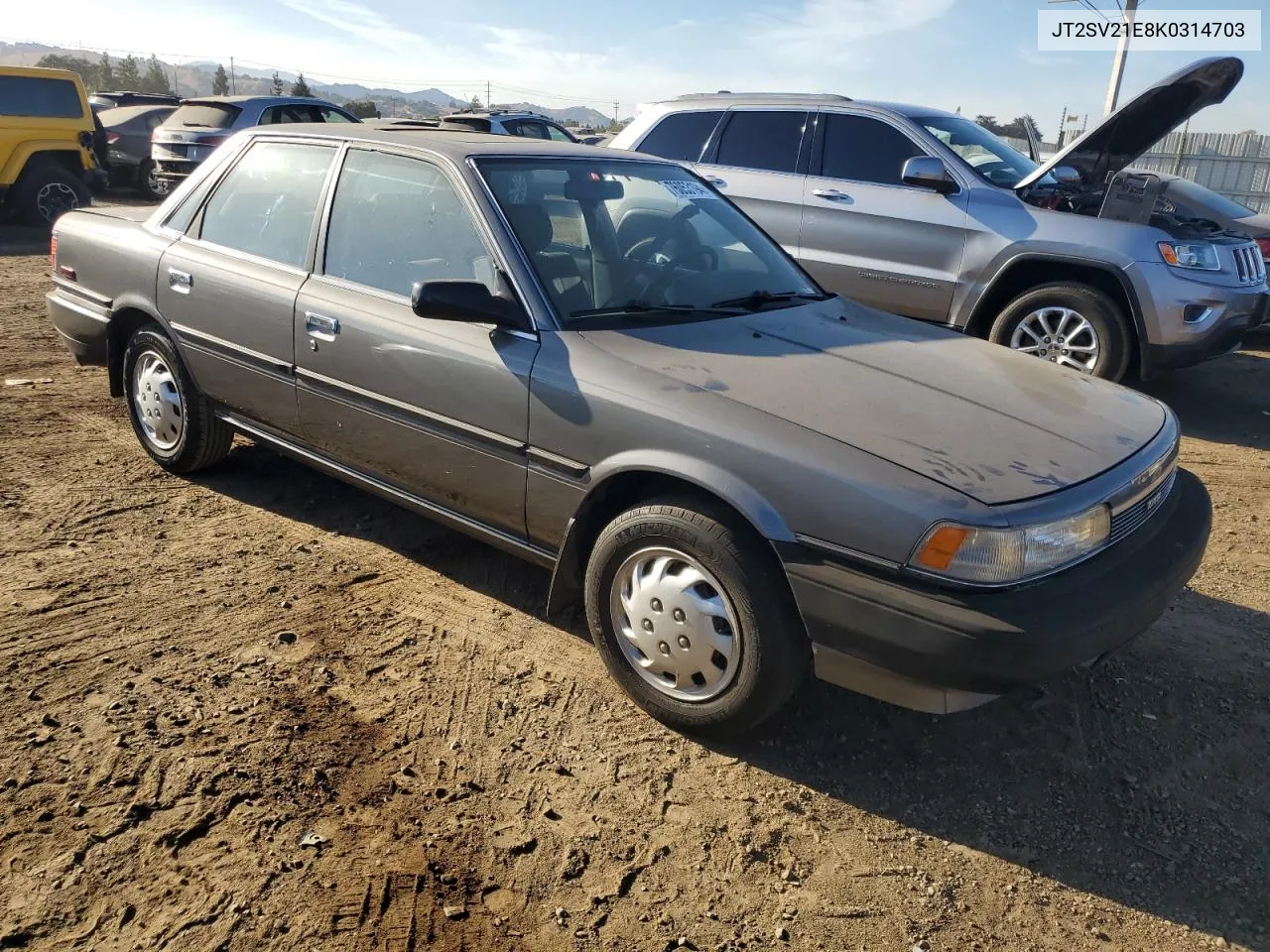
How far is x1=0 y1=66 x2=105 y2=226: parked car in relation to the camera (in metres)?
12.4

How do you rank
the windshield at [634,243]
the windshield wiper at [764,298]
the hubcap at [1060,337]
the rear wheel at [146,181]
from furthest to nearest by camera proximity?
the rear wheel at [146,181] → the hubcap at [1060,337] → the windshield wiper at [764,298] → the windshield at [634,243]

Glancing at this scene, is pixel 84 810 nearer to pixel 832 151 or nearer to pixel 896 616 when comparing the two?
pixel 896 616

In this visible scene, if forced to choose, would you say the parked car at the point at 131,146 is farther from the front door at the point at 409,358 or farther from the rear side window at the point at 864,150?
the front door at the point at 409,358

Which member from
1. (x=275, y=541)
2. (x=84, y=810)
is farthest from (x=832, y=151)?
(x=84, y=810)

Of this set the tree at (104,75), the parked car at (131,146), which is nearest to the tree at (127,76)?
the tree at (104,75)

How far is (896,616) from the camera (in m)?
2.45

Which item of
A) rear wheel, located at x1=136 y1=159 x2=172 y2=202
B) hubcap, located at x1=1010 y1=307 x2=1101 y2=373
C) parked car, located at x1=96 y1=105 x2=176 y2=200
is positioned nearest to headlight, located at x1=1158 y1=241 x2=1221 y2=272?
hubcap, located at x1=1010 y1=307 x2=1101 y2=373

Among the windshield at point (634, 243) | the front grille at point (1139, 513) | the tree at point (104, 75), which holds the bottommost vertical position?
the front grille at point (1139, 513)

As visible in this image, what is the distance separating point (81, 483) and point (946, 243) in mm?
5377

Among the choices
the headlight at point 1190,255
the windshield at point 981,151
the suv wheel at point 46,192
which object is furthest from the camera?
the suv wheel at point 46,192

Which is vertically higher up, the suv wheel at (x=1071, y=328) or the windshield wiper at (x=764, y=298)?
the windshield wiper at (x=764, y=298)

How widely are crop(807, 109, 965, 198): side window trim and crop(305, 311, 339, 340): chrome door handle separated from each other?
444 centimetres

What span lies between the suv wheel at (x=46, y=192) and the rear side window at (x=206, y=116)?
153cm

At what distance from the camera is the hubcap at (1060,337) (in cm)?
620
